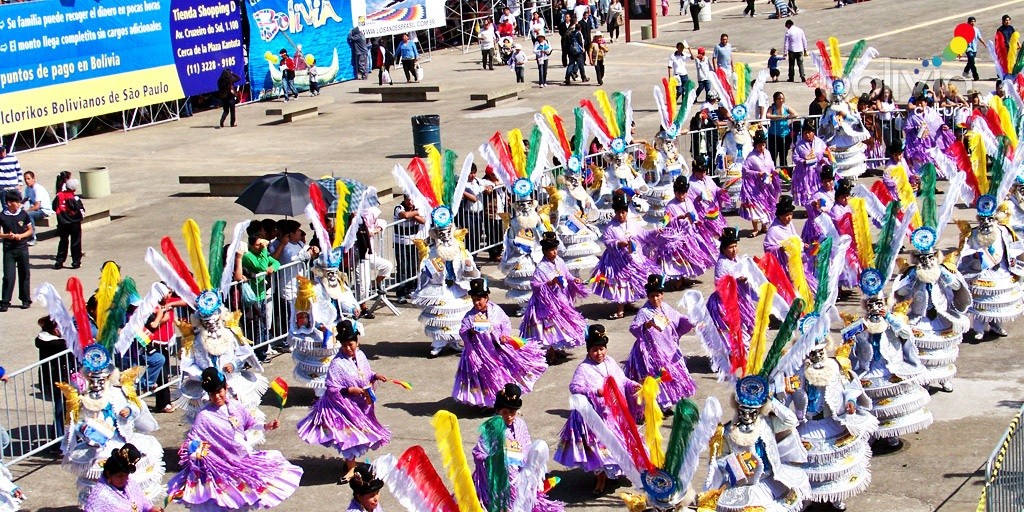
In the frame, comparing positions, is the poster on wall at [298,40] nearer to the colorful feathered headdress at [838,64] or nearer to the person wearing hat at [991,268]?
the colorful feathered headdress at [838,64]

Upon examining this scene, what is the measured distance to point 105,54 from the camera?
29.8 meters

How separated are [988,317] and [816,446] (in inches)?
203

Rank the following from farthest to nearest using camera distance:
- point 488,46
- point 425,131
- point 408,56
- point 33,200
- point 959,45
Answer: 1. point 488,46
2. point 408,56
3. point 959,45
4. point 425,131
5. point 33,200

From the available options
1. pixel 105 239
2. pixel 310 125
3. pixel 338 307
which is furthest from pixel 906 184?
pixel 310 125

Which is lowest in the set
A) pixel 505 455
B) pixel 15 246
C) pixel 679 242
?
pixel 679 242

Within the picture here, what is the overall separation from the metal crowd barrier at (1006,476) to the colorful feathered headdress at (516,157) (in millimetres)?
7795

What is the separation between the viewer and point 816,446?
421 inches

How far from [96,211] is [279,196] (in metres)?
7.26

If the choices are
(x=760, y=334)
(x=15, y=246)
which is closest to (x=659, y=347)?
(x=760, y=334)

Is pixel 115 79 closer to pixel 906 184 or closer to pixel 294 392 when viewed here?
pixel 294 392

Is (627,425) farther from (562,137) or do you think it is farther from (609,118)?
(609,118)

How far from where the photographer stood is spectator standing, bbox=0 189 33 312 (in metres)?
17.4

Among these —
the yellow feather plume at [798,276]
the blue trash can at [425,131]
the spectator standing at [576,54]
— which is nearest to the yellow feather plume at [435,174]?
the yellow feather plume at [798,276]

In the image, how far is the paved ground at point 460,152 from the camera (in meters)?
12.1
